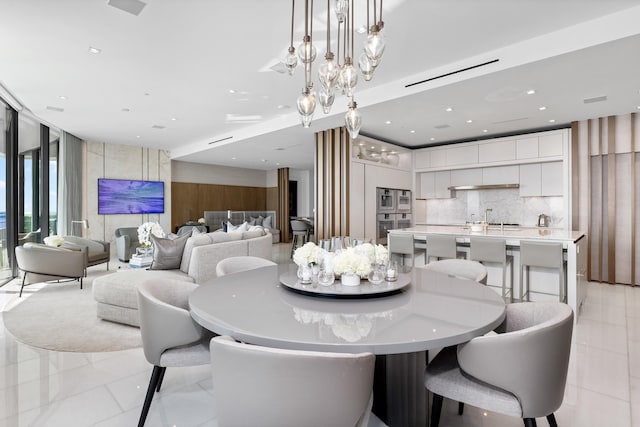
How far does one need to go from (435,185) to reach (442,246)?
11.9 feet

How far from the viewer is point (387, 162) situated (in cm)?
713

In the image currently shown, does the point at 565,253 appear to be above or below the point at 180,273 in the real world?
above

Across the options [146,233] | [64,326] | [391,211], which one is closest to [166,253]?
[64,326]

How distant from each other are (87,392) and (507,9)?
4.28m

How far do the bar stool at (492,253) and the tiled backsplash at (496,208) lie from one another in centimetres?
280

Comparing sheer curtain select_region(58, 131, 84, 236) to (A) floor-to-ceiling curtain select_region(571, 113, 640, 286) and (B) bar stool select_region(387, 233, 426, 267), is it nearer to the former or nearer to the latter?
(B) bar stool select_region(387, 233, 426, 267)

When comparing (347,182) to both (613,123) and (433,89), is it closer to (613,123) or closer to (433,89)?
(433,89)

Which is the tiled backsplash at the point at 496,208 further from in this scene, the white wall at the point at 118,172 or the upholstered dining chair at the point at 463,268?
the white wall at the point at 118,172

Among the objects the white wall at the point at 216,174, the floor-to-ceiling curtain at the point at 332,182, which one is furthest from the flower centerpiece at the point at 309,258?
the white wall at the point at 216,174

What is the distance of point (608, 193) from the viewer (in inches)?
213

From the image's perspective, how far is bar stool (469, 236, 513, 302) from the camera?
4023 millimetres

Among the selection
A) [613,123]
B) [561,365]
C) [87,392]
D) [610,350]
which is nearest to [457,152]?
[613,123]

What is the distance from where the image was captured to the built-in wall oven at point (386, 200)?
22.5 feet

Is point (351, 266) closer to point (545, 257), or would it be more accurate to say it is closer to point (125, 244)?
point (545, 257)
